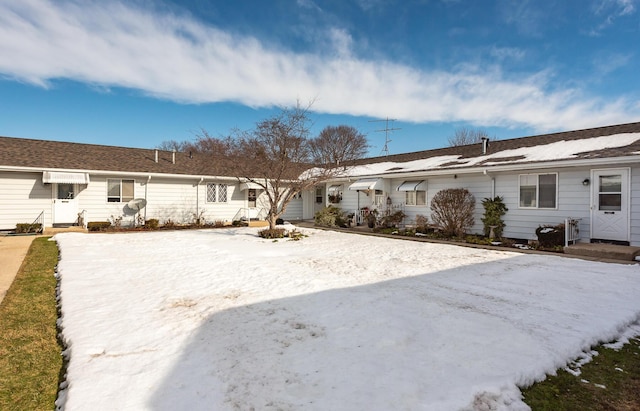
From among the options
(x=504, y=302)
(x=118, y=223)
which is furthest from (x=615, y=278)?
(x=118, y=223)

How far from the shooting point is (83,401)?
2.59 metres

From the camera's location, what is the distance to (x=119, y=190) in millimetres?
15898

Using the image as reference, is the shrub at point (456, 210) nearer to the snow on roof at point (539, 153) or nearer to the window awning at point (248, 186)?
the snow on roof at point (539, 153)

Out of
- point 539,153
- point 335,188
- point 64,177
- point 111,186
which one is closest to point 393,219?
point 335,188

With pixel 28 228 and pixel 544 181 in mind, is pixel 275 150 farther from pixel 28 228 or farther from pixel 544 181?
pixel 28 228

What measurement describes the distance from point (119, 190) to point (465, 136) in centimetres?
3519

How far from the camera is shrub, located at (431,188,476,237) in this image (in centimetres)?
1247

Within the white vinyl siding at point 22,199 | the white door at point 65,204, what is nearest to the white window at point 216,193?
the white door at point 65,204

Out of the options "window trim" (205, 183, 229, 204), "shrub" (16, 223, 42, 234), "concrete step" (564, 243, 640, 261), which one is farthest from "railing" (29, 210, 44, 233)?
"concrete step" (564, 243, 640, 261)

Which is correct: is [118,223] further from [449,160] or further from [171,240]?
[449,160]

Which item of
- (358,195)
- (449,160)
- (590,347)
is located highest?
(449,160)

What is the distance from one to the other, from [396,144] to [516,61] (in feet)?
42.7

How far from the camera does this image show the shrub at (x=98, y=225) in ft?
47.8

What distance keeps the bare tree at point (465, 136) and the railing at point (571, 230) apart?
1126 inches
